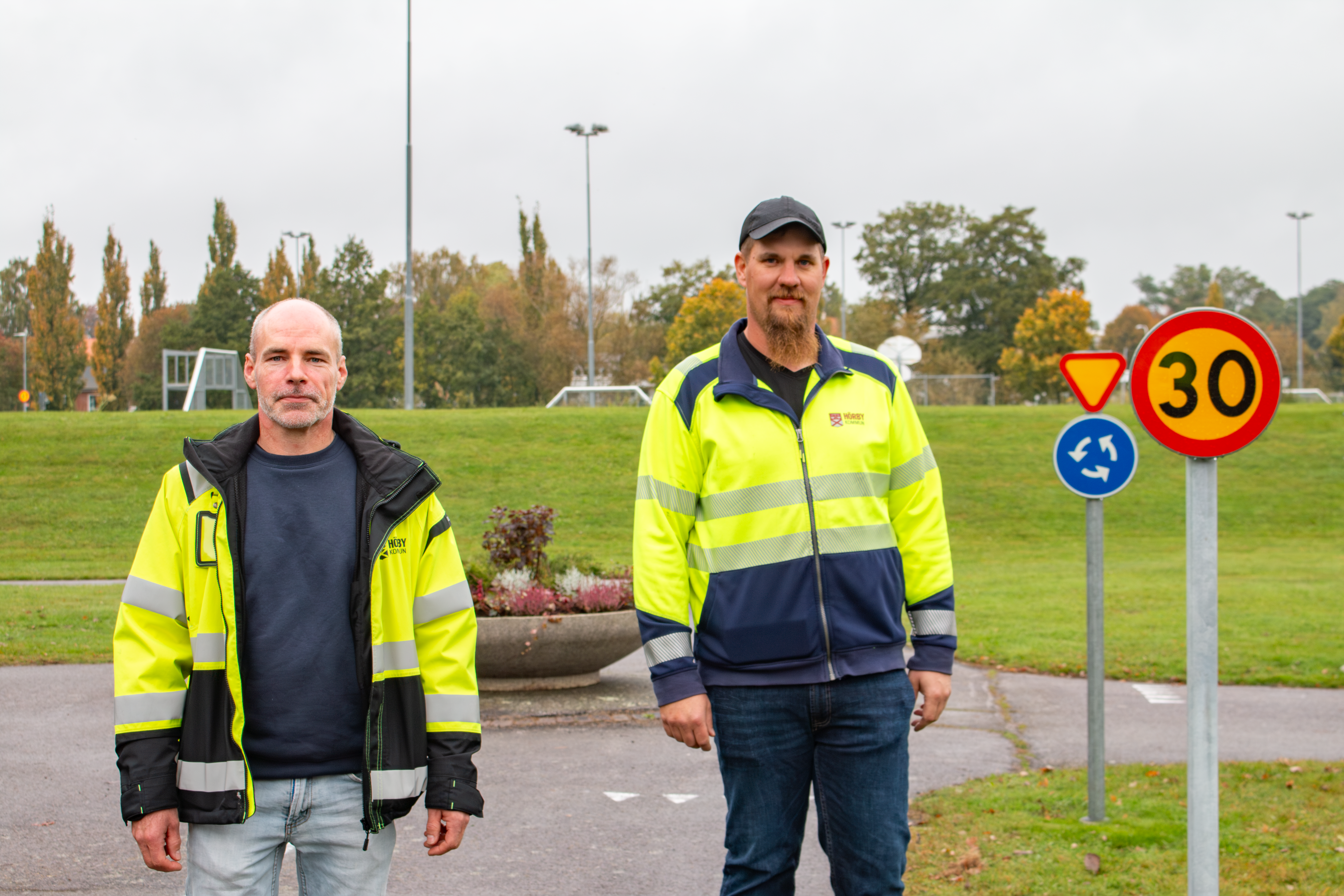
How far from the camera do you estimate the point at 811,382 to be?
3.22 m

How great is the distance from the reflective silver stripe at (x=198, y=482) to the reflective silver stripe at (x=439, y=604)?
0.52 meters

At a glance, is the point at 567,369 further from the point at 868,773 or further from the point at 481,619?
the point at 868,773

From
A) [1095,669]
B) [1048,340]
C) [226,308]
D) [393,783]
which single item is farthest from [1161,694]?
[226,308]

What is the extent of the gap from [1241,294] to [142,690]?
447 feet

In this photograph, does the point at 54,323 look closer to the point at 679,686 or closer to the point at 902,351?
the point at 902,351

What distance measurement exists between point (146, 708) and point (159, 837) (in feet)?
0.89

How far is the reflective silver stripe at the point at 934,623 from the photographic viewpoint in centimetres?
322

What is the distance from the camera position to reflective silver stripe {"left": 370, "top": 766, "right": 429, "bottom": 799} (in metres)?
2.75

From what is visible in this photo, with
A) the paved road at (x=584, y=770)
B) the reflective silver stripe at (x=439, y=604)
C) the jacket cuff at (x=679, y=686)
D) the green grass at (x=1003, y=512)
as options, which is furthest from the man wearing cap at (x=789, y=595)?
the green grass at (x=1003, y=512)

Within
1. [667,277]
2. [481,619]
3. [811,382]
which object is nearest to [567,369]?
[667,277]

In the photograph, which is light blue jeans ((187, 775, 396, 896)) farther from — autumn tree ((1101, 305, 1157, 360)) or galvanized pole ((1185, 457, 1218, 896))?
autumn tree ((1101, 305, 1157, 360))

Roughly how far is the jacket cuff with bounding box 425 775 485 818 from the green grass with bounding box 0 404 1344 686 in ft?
27.7

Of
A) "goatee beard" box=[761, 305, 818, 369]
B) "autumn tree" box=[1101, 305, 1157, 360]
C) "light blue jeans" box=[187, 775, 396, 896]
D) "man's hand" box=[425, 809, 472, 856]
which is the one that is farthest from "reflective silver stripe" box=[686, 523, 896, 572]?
"autumn tree" box=[1101, 305, 1157, 360]

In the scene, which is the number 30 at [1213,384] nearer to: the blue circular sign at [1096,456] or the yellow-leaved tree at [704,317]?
the blue circular sign at [1096,456]
